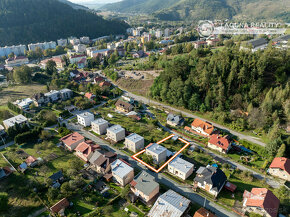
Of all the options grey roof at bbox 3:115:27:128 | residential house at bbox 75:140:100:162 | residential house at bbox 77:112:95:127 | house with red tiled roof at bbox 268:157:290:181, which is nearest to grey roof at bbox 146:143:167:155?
residential house at bbox 75:140:100:162

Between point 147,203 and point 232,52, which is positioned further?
point 232,52

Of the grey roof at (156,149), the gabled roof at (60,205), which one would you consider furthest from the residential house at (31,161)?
the grey roof at (156,149)

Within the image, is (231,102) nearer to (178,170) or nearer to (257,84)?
(257,84)

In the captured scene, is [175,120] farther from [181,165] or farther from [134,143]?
[181,165]

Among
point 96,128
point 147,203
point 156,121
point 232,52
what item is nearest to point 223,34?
point 232,52

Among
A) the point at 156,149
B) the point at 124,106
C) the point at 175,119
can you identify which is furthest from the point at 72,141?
the point at 175,119

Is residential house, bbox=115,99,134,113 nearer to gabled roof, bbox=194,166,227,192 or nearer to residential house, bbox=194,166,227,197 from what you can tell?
residential house, bbox=194,166,227,197

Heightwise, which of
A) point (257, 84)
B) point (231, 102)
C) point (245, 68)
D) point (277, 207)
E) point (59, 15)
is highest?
point (59, 15)

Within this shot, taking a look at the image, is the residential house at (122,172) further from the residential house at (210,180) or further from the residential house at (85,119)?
the residential house at (85,119)
